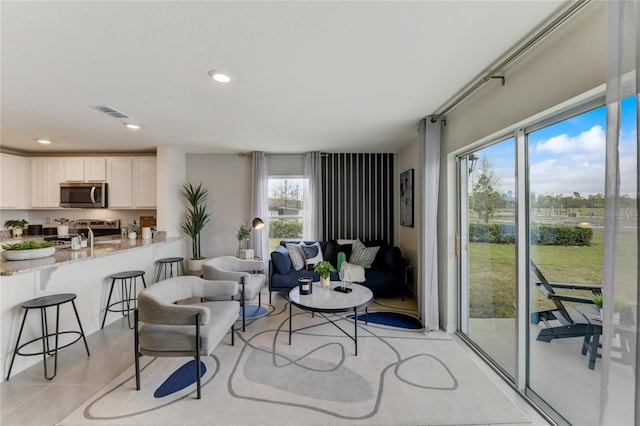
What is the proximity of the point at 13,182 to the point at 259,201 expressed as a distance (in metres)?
4.25

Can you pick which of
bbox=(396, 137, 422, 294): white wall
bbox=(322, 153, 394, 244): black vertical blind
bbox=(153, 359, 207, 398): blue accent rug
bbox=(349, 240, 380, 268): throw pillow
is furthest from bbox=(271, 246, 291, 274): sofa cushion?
bbox=(396, 137, 422, 294): white wall

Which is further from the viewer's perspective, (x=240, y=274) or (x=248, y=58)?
(x=240, y=274)

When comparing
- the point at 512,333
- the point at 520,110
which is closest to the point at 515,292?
the point at 512,333

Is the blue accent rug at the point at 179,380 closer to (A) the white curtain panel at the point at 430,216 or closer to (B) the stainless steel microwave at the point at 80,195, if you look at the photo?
(A) the white curtain panel at the point at 430,216

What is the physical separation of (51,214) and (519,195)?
7471 mm

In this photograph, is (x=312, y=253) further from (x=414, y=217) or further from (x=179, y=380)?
(x=179, y=380)

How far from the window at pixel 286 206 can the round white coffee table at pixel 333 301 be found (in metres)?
2.16

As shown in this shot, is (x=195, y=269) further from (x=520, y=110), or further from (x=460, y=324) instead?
(x=520, y=110)

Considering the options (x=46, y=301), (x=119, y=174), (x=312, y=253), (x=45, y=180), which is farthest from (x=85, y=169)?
(x=312, y=253)

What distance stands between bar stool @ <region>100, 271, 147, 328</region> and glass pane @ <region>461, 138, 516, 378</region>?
12.8 feet

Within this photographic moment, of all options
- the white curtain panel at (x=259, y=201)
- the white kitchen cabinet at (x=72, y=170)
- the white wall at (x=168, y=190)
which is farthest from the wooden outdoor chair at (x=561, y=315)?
the white kitchen cabinet at (x=72, y=170)

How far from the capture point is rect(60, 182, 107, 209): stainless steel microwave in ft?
16.1

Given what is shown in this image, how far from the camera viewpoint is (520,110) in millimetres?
1986

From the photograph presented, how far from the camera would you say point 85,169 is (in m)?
5.04
